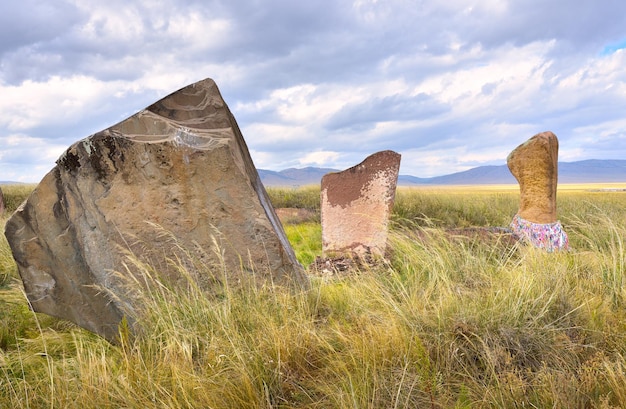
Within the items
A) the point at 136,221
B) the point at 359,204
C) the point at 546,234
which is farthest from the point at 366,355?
the point at 546,234

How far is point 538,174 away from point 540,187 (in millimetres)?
183

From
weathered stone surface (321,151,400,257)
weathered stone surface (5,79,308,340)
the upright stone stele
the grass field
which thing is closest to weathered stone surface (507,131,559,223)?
the upright stone stele


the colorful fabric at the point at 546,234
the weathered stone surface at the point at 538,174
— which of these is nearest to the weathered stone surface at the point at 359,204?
the weathered stone surface at the point at 538,174

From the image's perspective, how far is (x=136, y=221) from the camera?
295cm

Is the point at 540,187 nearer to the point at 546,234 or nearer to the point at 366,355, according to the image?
the point at 546,234

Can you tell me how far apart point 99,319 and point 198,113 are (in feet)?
5.21

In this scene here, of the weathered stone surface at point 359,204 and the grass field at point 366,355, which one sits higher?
A: the weathered stone surface at point 359,204

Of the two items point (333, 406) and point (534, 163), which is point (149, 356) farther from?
point (534, 163)

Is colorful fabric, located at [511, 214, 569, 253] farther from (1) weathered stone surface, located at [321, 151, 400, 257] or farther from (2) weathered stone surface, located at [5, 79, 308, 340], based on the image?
(2) weathered stone surface, located at [5, 79, 308, 340]

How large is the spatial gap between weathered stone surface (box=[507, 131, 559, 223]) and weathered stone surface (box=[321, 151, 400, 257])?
66.5 inches

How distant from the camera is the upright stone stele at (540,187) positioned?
6.01 m

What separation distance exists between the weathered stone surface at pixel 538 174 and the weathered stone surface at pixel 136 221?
4361 mm

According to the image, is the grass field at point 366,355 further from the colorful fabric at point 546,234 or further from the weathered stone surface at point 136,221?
the colorful fabric at point 546,234

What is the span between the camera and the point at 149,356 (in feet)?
7.88
